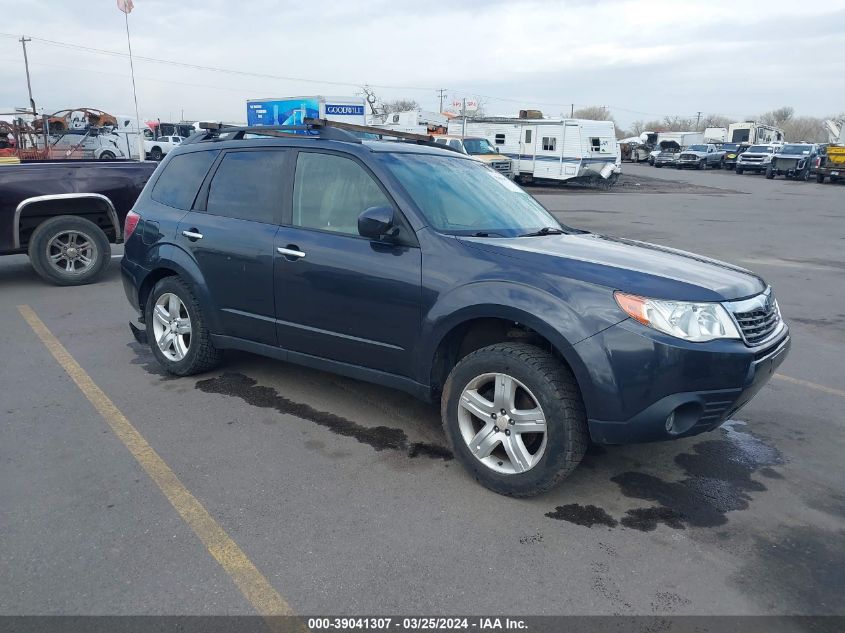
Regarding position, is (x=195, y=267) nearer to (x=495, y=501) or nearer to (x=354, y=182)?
(x=354, y=182)

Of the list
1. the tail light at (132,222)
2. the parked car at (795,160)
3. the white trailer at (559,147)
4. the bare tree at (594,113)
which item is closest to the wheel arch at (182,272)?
the tail light at (132,222)

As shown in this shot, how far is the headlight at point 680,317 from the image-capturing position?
3180mm

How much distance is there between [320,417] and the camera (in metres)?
4.58

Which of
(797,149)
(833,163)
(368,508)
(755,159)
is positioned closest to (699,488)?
(368,508)

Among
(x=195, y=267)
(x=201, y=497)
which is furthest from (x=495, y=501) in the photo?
(x=195, y=267)

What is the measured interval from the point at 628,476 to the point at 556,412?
860mm

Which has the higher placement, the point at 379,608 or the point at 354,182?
the point at 354,182

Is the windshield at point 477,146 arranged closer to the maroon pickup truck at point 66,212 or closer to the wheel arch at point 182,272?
the maroon pickup truck at point 66,212

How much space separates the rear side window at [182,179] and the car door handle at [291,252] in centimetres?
122

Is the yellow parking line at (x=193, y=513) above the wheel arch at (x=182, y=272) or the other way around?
the other way around

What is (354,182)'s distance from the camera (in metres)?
4.22

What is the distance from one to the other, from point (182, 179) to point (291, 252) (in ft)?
5.24

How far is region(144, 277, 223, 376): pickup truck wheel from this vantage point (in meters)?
5.02

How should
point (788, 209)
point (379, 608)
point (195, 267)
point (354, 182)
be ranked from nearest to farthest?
point (379, 608)
point (354, 182)
point (195, 267)
point (788, 209)
